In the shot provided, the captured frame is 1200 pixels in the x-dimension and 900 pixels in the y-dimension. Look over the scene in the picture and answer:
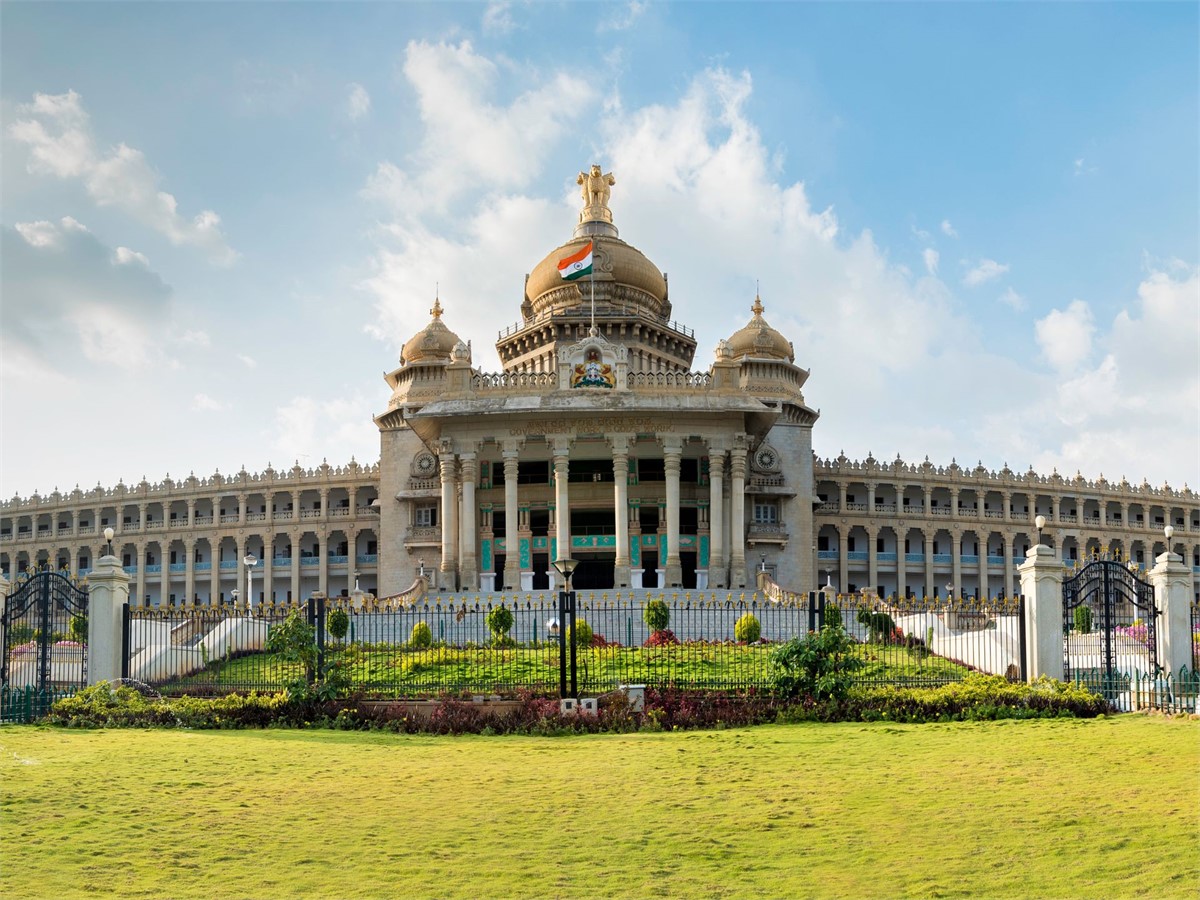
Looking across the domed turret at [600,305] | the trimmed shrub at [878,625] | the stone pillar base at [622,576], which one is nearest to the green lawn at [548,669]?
the trimmed shrub at [878,625]

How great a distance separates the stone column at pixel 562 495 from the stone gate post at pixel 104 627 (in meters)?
21.7

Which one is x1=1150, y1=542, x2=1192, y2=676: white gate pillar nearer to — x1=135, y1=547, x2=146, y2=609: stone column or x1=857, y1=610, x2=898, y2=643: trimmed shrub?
x1=857, y1=610, x2=898, y2=643: trimmed shrub

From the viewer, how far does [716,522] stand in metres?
44.6

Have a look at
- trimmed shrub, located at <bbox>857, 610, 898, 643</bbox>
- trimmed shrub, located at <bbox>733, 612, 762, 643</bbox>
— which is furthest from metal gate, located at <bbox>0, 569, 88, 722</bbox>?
trimmed shrub, located at <bbox>857, 610, 898, 643</bbox>

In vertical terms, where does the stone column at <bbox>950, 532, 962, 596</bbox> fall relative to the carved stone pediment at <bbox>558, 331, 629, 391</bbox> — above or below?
below

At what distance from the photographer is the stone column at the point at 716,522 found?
44.1 metres

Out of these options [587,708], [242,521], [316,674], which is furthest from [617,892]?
[242,521]

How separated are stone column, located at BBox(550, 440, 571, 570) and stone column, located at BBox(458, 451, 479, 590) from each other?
3.27m

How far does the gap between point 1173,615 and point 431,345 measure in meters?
43.8

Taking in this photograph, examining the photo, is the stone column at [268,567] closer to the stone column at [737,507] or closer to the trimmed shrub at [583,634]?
the stone column at [737,507]

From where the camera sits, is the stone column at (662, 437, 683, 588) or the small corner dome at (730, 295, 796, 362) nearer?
the stone column at (662, 437, 683, 588)

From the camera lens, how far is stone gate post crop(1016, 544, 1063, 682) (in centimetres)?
2145

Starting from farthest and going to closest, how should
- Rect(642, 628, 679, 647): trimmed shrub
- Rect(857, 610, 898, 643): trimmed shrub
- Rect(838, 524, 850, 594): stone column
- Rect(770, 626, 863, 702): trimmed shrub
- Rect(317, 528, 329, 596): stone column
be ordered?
Rect(317, 528, 329, 596): stone column < Rect(838, 524, 850, 594): stone column < Rect(642, 628, 679, 647): trimmed shrub < Rect(857, 610, 898, 643): trimmed shrub < Rect(770, 626, 863, 702): trimmed shrub

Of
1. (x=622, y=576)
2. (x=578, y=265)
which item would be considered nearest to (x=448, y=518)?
(x=622, y=576)
